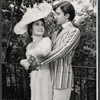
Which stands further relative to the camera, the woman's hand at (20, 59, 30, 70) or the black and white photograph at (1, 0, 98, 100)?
the woman's hand at (20, 59, 30, 70)

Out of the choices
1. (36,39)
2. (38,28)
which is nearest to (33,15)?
(38,28)

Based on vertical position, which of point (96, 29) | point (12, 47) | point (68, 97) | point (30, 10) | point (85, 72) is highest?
point (30, 10)

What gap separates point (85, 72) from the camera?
3205mm

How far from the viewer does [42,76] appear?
3254 mm

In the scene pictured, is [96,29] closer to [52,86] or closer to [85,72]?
[85,72]

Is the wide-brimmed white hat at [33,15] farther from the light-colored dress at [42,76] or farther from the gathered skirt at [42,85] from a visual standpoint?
the gathered skirt at [42,85]

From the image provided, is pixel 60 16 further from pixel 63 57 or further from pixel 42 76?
pixel 42 76

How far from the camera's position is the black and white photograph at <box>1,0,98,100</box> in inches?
126

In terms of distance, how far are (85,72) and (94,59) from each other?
0.18 metres

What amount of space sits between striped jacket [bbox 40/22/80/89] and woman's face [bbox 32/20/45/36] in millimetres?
203

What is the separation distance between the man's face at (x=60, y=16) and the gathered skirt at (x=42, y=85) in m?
0.59

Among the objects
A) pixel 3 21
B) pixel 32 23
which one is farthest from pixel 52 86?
pixel 3 21

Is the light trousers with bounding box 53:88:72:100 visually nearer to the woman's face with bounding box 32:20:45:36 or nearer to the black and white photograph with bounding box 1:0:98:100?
the black and white photograph with bounding box 1:0:98:100

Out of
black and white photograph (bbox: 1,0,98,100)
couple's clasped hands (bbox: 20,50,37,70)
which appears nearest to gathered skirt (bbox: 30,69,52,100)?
black and white photograph (bbox: 1,0,98,100)
